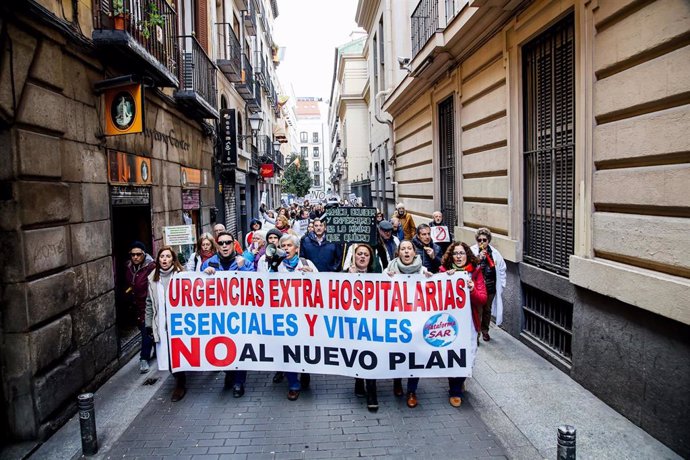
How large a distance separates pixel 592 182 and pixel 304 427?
13.2 ft

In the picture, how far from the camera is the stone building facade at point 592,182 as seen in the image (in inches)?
172

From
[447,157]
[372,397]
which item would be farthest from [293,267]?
[447,157]

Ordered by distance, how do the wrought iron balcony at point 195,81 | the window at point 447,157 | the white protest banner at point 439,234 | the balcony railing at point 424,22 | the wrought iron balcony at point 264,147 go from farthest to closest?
the wrought iron balcony at point 264,147 < the window at point 447,157 < the balcony railing at point 424,22 < the wrought iron balcony at point 195,81 < the white protest banner at point 439,234

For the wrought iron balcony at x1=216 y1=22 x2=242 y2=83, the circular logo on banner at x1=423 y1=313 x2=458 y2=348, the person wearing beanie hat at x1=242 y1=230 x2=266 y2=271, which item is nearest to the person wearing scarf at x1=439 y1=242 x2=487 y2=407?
the circular logo on banner at x1=423 y1=313 x2=458 y2=348

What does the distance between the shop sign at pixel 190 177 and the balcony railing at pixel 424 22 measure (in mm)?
6011

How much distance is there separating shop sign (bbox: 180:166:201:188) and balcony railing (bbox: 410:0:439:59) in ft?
19.7

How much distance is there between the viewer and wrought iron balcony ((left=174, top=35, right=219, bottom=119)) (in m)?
10.3

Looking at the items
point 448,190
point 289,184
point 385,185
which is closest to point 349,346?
point 448,190

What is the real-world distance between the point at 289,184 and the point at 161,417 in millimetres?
59308

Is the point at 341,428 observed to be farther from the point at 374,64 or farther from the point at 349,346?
the point at 374,64

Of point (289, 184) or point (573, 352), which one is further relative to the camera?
point (289, 184)

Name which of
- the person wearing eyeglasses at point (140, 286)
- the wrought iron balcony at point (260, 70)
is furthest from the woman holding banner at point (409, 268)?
the wrought iron balcony at point (260, 70)

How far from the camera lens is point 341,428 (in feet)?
16.5

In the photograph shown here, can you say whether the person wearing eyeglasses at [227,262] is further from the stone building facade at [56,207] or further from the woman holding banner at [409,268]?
the woman holding banner at [409,268]
